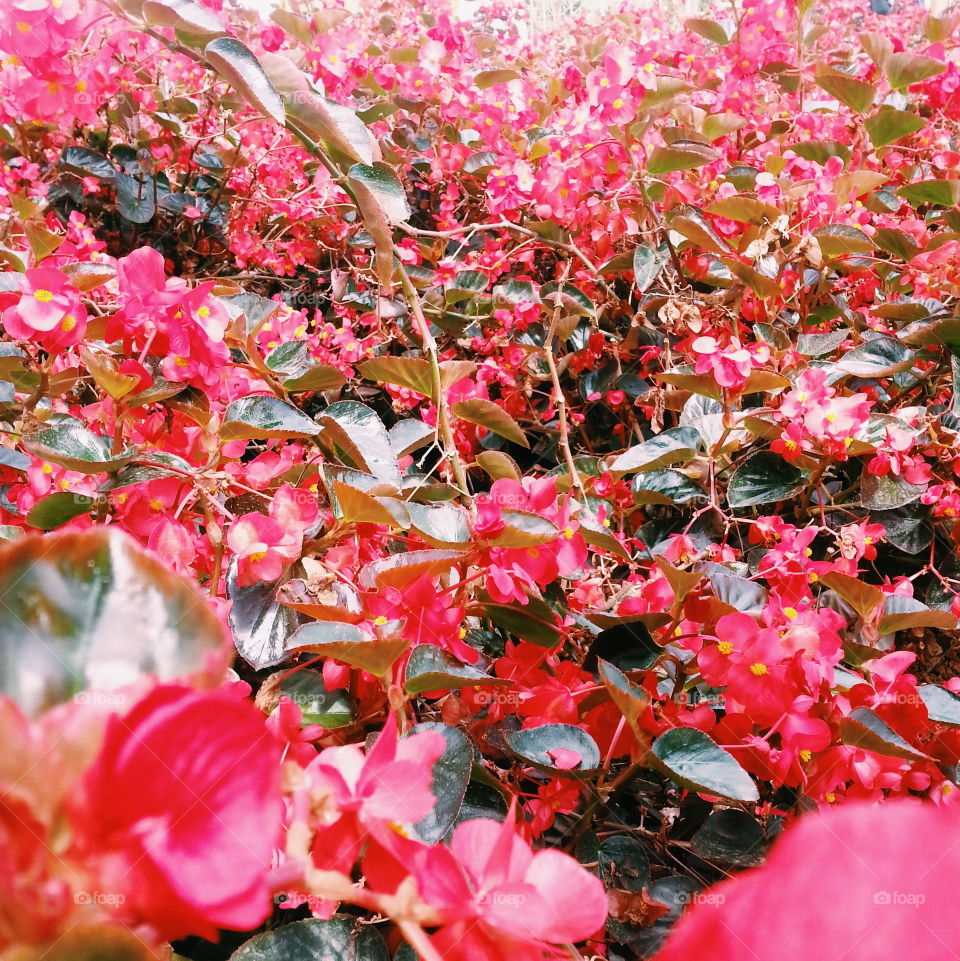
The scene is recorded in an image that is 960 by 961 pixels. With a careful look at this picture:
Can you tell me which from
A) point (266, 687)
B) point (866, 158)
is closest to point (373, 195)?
point (266, 687)

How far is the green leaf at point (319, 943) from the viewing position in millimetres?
318

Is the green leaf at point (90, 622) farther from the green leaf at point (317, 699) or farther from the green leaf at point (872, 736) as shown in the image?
the green leaf at point (872, 736)

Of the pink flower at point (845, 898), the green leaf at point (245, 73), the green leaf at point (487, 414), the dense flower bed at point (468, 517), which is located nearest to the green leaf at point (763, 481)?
the dense flower bed at point (468, 517)

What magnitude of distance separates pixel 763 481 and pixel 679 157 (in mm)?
433

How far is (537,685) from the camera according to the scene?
56cm

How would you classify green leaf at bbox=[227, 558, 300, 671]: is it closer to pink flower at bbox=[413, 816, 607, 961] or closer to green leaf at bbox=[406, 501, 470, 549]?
green leaf at bbox=[406, 501, 470, 549]

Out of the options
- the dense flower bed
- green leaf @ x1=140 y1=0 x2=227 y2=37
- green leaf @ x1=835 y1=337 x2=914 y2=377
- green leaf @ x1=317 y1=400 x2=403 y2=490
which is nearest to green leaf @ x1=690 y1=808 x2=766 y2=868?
the dense flower bed

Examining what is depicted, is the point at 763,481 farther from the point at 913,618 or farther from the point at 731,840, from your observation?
the point at 731,840

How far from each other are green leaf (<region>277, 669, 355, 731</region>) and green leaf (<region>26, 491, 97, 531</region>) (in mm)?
189

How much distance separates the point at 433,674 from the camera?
16.9 inches

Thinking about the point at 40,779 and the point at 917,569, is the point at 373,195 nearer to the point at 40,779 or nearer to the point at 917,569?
the point at 40,779

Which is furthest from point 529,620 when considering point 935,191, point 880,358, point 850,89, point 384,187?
point 850,89

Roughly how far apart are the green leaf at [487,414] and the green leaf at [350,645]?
1.24ft

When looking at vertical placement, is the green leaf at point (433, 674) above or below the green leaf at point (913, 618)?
above
